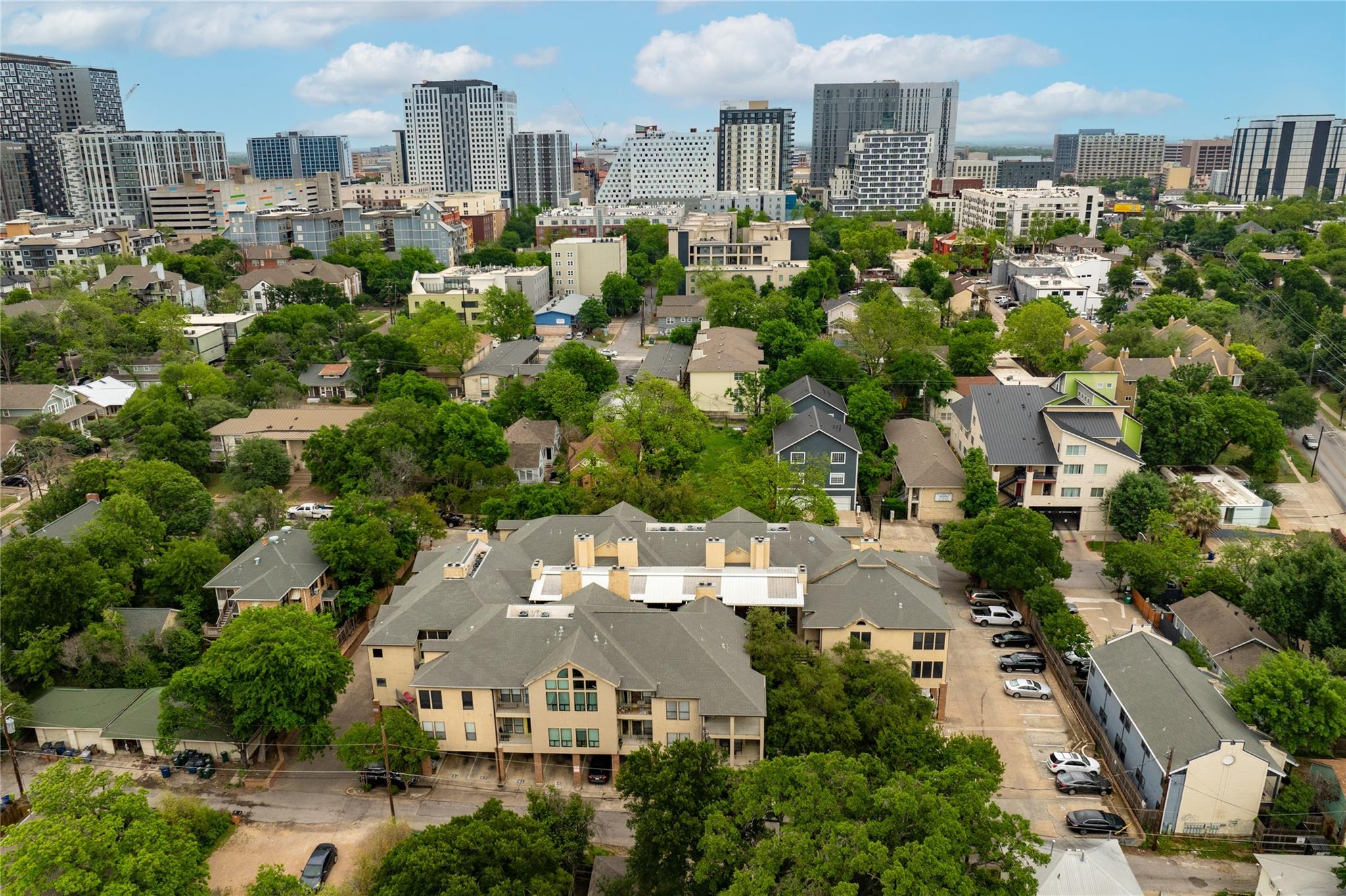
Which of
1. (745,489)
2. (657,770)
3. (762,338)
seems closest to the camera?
(657,770)

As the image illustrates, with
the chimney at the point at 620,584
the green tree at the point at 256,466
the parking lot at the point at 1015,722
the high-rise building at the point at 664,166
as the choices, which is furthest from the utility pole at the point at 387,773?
the high-rise building at the point at 664,166

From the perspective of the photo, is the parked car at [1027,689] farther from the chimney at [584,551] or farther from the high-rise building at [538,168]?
the high-rise building at [538,168]

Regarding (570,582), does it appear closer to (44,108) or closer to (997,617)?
(997,617)

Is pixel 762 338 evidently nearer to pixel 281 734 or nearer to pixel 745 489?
pixel 745 489

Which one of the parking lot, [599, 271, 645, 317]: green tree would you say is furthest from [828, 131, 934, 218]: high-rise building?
the parking lot

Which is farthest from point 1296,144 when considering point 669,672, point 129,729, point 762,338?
point 129,729

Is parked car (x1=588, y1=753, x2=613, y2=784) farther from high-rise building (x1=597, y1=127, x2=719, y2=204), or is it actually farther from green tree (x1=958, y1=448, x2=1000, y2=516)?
high-rise building (x1=597, y1=127, x2=719, y2=204)

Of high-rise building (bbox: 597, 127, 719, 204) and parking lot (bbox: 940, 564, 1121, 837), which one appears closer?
parking lot (bbox: 940, 564, 1121, 837)
